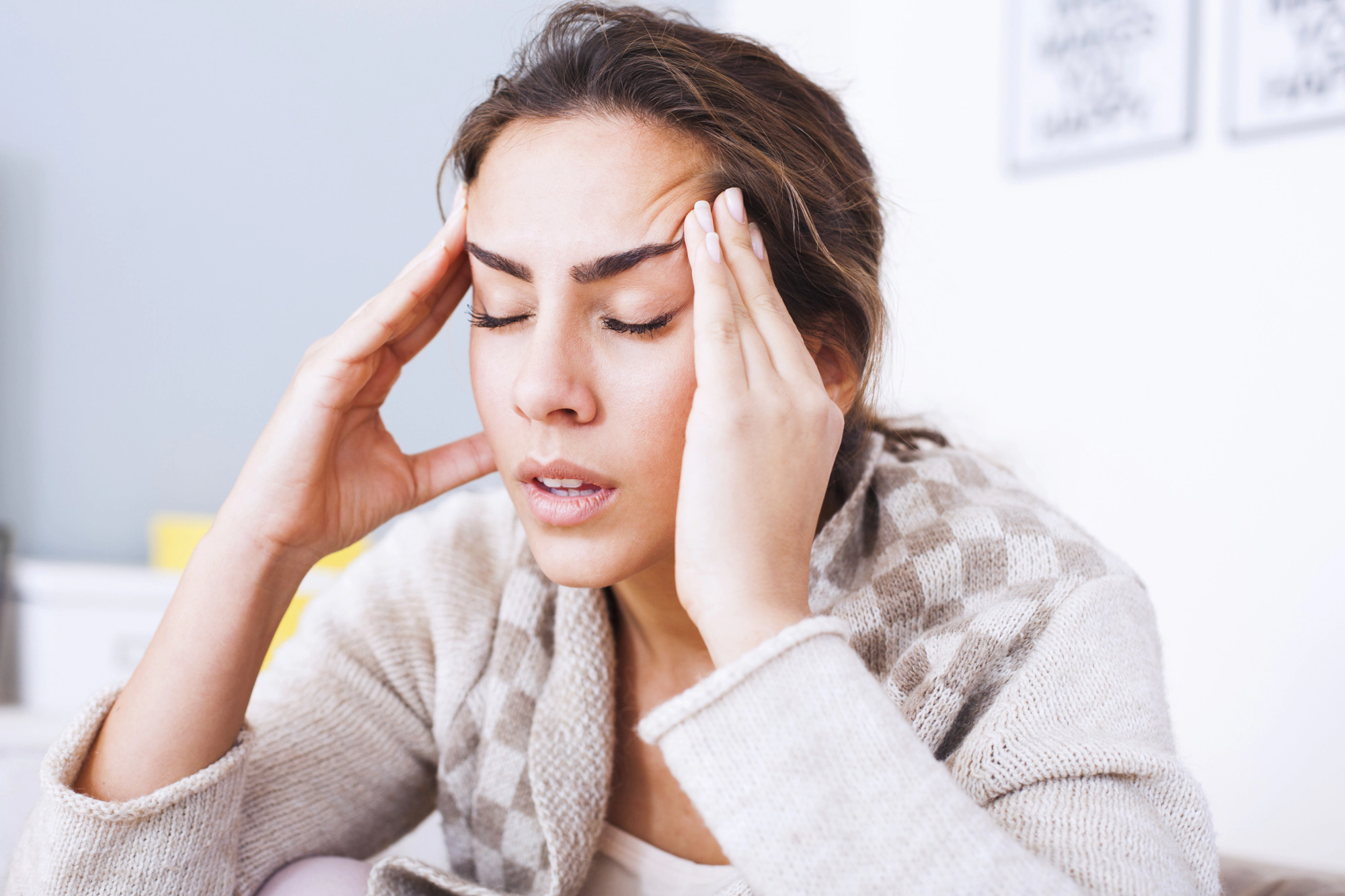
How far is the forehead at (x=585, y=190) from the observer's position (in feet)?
2.88

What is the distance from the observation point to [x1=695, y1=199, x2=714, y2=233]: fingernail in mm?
889

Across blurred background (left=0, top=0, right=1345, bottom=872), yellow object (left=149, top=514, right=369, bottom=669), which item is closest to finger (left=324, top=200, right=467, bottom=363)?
blurred background (left=0, top=0, right=1345, bottom=872)

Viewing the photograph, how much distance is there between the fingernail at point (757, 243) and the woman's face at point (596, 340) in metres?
0.06

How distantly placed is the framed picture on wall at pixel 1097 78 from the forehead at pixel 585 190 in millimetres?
1465

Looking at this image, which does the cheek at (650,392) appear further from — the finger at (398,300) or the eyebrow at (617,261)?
the finger at (398,300)

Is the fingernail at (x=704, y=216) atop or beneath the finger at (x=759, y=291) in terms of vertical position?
atop

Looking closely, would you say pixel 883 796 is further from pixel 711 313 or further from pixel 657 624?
pixel 657 624

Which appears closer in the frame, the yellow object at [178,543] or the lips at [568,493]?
the lips at [568,493]

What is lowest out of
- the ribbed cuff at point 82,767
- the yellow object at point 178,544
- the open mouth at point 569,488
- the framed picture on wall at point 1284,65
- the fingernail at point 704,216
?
the yellow object at point 178,544

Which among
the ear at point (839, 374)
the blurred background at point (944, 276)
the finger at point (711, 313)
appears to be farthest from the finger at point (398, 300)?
the blurred background at point (944, 276)

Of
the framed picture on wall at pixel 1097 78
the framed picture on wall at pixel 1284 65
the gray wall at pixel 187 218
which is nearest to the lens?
the framed picture on wall at pixel 1284 65

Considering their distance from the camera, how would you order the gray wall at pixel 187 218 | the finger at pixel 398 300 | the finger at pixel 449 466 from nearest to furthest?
the finger at pixel 398 300 → the finger at pixel 449 466 → the gray wall at pixel 187 218

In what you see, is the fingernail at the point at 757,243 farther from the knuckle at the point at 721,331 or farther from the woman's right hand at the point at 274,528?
the woman's right hand at the point at 274,528

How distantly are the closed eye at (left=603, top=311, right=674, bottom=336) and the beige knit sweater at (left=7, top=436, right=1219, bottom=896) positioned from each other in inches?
12.0
